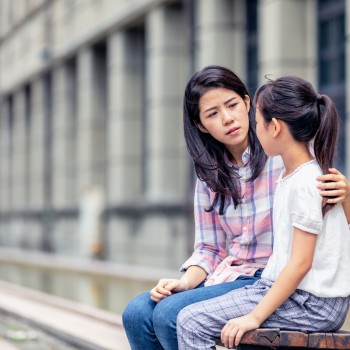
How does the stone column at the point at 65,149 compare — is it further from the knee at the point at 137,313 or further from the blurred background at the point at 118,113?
the knee at the point at 137,313

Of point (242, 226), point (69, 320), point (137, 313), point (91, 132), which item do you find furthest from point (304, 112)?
point (91, 132)

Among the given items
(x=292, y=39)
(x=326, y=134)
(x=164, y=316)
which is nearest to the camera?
(x=326, y=134)

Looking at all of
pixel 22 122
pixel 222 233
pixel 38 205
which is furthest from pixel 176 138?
pixel 222 233

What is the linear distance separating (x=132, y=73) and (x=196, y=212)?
18585 millimetres

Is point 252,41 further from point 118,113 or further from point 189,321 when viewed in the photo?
point 189,321

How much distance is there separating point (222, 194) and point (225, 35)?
1417 centimetres

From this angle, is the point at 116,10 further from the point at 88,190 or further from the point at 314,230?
the point at 314,230

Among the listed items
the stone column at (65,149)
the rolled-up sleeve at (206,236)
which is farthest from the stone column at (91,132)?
the rolled-up sleeve at (206,236)

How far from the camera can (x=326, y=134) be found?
4328mm

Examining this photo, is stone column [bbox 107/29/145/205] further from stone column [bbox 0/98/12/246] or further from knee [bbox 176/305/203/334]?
knee [bbox 176/305/203/334]

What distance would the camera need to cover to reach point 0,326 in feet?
32.6

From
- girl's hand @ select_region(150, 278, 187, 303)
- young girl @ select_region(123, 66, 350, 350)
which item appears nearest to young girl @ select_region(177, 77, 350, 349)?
young girl @ select_region(123, 66, 350, 350)

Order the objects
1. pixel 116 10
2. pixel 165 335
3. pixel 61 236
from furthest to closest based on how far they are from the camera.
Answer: pixel 61 236 < pixel 116 10 < pixel 165 335

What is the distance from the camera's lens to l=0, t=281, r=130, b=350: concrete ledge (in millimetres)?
7539
